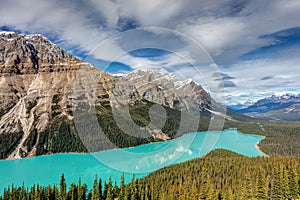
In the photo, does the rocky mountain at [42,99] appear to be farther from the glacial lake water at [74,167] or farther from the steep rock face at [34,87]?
the glacial lake water at [74,167]

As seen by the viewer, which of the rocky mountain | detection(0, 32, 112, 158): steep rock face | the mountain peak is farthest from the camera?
the mountain peak

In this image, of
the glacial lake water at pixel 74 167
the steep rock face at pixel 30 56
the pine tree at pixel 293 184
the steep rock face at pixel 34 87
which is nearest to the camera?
the pine tree at pixel 293 184

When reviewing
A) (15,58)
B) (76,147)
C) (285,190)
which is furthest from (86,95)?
(285,190)

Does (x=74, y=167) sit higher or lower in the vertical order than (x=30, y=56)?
lower

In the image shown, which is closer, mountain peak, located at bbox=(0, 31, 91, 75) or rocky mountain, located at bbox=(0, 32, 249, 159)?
rocky mountain, located at bbox=(0, 32, 249, 159)

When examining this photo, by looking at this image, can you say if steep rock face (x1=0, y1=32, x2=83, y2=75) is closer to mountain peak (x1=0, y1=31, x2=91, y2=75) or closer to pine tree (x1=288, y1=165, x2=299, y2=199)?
mountain peak (x1=0, y1=31, x2=91, y2=75)

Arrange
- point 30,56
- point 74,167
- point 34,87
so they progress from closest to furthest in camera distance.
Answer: point 74,167, point 34,87, point 30,56

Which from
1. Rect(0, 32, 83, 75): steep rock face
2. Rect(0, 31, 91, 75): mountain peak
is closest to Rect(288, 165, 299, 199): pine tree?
Rect(0, 31, 91, 75): mountain peak

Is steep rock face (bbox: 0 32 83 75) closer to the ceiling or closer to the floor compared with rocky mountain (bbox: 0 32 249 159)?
closer to the ceiling

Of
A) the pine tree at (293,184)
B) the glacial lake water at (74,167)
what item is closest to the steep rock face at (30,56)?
the glacial lake water at (74,167)

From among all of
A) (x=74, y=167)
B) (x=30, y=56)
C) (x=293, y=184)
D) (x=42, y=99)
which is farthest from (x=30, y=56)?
(x=293, y=184)

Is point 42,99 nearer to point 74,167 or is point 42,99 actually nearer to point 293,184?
point 74,167

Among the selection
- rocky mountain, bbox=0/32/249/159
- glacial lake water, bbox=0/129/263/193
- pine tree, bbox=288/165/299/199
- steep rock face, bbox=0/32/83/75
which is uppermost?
steep rock face, bbox=0/32/83/75
